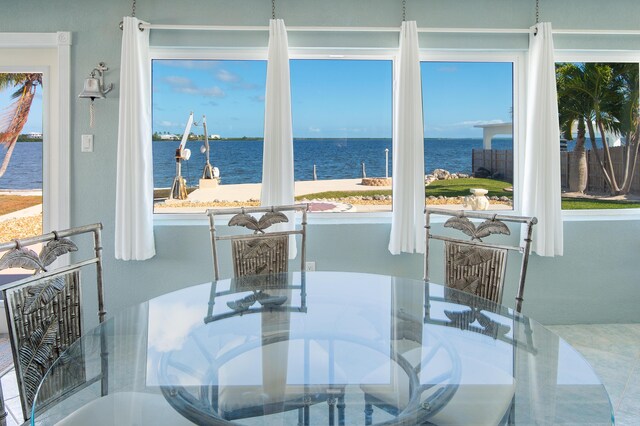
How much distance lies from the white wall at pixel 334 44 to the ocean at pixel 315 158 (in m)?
0.38

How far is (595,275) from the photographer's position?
3369 millimetres

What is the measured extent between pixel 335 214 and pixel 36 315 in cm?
217

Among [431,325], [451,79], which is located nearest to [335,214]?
[451,79]

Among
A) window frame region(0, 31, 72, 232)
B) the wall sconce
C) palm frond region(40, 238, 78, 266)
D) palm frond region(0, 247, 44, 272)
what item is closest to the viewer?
palm frond region(0, 247, 44, 272)

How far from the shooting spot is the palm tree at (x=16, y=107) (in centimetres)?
323

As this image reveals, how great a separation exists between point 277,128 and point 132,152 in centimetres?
93

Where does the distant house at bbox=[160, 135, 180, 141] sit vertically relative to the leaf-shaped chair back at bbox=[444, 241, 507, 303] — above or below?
above

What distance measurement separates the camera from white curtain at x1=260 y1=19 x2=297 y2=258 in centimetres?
308

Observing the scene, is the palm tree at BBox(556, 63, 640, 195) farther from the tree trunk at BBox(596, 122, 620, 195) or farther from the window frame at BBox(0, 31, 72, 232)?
the window frame at BBox(0, 31, 72, 232)

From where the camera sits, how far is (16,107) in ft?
10.7

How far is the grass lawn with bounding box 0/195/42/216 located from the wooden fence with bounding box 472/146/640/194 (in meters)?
3.11

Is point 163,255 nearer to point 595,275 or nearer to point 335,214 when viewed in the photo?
point 335,214

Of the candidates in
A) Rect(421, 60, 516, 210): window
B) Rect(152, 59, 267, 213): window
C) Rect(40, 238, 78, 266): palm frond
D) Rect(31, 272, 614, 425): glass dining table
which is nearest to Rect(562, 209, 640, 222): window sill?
Rect(421, 60, 516, 210): window

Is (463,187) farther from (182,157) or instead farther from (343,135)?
(182,157)
